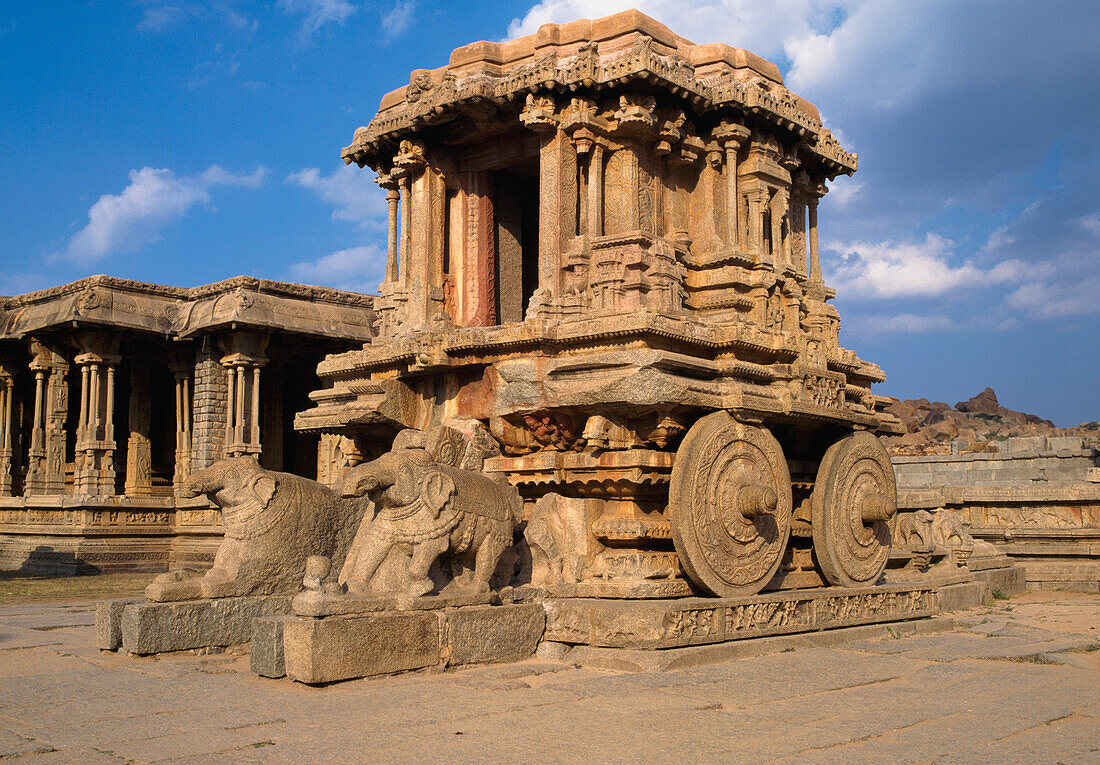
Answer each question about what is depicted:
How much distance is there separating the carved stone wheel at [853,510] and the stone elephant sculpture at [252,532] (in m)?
5.02

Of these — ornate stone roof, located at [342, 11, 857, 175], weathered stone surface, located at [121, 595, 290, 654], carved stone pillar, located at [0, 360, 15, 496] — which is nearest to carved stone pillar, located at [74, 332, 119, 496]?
carved stone pillar, located at [0, 360, 15, 496]

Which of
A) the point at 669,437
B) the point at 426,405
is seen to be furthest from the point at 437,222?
the point at 669,437

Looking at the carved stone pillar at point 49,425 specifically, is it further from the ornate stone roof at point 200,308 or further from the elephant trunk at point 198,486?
the elephant trunk at point 198,486

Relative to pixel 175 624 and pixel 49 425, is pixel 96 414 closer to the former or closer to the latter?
pixel 49 425

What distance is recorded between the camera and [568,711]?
21.4 feet

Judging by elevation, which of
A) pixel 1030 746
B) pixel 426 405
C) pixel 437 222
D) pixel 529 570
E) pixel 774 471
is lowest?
pixel 1030 746

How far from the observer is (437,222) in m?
11.9

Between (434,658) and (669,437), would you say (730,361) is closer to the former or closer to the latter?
(669,437)

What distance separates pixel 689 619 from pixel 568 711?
222 centimetres

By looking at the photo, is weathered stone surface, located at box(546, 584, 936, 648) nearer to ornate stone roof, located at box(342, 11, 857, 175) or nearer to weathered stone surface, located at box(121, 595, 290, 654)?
weathered stone surface, located at box(121, 595, 290, 654)

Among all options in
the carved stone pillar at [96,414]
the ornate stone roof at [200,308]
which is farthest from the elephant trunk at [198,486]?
the carved stone pillar at [96,414]

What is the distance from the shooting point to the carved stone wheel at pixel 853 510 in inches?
413

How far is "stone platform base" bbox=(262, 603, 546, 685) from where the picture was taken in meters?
7.00

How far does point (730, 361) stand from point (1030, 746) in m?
4.82
